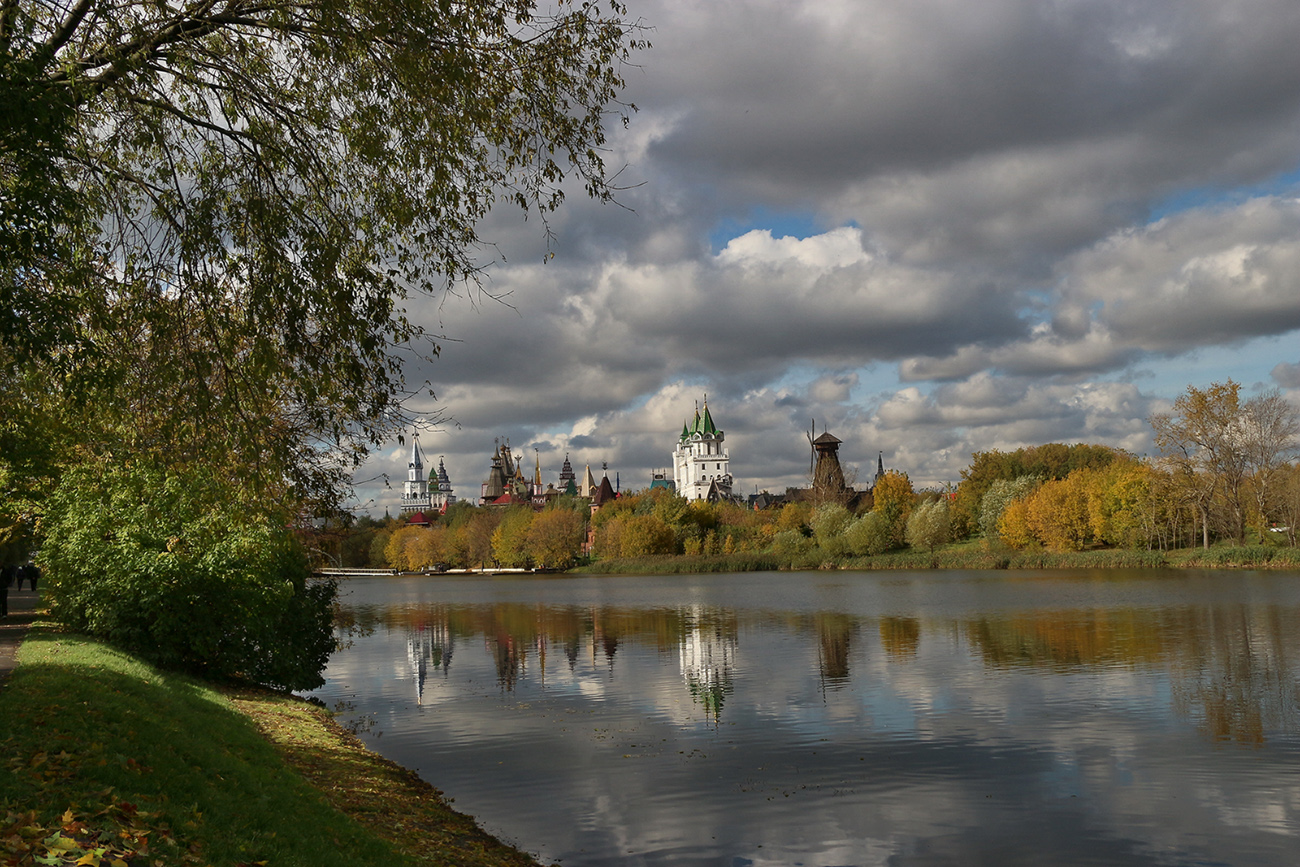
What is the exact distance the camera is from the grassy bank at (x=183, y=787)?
24.3 feet

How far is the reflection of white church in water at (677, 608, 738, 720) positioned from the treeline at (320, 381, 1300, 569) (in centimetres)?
1121

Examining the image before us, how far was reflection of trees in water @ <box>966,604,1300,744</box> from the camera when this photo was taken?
61.0ft

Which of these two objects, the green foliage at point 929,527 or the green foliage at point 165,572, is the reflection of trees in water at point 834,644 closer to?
the green foliage at point 165,572

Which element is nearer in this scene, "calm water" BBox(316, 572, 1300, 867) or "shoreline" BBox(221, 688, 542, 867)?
"shoreline" BBox(221, 688, 542, 867)

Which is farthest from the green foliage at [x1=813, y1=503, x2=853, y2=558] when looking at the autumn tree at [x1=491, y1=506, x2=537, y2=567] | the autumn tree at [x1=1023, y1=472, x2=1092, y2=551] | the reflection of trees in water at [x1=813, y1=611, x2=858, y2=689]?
the reflection of trees in water at [x1=813, y1=611, x2=858, y2=689]

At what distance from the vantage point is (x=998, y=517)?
317ft

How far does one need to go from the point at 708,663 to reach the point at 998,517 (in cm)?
7567

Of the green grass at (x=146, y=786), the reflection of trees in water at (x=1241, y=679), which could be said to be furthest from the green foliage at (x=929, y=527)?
the green grass at (x=146, y=786)

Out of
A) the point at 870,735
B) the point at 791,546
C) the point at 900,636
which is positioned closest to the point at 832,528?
the point at 791,546

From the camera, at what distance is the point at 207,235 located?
984 centimetres

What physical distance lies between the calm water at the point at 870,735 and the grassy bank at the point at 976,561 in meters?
28.5

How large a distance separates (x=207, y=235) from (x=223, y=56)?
217 cm

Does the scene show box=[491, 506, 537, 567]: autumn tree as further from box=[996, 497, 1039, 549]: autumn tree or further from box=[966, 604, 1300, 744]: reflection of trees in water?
box=[966, 604, 1300, 744]: reflection of trees in water

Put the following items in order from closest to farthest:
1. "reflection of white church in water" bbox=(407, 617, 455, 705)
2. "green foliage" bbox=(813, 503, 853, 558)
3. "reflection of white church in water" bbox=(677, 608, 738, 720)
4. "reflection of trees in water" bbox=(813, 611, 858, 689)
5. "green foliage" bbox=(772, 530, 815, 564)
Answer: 1. "reflection of white church in water" bbox=(677, 608, 738, 720)
2. "reflection of trees in water" bbox=(813, 611, 858, 689)
3. "reflection of white church in water" bbox=(407, 617, 455, 705)
4. "green foliage" bbox=(813, 503, 853, 558)
5. "green foliage" bbox=(772, 530, 815, 564)
